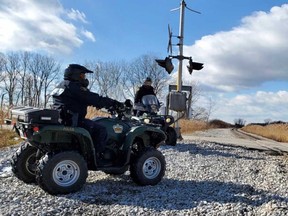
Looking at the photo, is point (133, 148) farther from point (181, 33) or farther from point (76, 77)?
point (181, 33)

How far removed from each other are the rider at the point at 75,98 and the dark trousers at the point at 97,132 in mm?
29

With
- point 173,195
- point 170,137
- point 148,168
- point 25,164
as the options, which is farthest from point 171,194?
point 170,137

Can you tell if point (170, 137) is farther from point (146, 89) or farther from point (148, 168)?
point (148, 168)

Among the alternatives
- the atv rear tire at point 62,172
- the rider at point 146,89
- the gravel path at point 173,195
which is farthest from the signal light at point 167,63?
the atv rear tire at point 62,172

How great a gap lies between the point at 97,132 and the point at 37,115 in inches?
47.1

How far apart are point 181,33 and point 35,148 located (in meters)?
11.0

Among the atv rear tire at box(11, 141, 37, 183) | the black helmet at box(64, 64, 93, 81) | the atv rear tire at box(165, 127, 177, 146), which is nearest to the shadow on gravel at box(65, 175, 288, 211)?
the atv rear tire at box(11, 141, 37, 183)

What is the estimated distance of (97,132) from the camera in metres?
7.39

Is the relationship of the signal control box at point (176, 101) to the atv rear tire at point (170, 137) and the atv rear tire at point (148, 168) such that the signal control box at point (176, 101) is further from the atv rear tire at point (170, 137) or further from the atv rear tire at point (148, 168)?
the atv rear tire at point (148, 168)

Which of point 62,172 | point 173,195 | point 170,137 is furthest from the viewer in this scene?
point 170,137

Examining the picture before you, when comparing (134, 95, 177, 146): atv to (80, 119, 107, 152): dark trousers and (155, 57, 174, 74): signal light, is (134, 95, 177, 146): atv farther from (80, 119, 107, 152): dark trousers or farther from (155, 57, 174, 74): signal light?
(80, 119, 107, 152): dark trousers

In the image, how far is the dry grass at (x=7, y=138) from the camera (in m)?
14.6

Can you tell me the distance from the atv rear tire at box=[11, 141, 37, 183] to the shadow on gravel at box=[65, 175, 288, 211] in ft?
3.51

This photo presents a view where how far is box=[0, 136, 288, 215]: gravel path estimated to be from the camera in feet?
19.4
